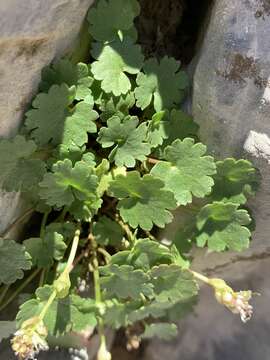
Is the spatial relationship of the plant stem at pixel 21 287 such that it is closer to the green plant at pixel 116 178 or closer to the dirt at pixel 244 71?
the green plant at pixel 116 178

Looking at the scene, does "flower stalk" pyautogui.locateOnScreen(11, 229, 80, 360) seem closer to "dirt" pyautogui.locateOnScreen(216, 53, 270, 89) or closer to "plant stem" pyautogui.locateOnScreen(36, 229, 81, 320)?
"plant stem" pyautogui.locateOnScreen(36, 229, 81, 320)

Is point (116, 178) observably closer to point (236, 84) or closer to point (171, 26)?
point (236, 84)

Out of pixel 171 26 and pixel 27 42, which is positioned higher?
pixel 27 42

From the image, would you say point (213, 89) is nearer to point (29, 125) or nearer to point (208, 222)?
point (208, 222)

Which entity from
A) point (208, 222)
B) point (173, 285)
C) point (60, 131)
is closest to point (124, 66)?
point (60, 131)

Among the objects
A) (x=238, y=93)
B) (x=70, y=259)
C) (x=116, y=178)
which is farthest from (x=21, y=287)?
(x=238, y=93)

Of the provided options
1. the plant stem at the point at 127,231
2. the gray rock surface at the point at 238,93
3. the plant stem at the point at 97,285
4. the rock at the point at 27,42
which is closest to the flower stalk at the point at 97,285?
the plant stem at the point at 97,285

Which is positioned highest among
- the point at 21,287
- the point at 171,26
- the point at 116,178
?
the point at 171,26
